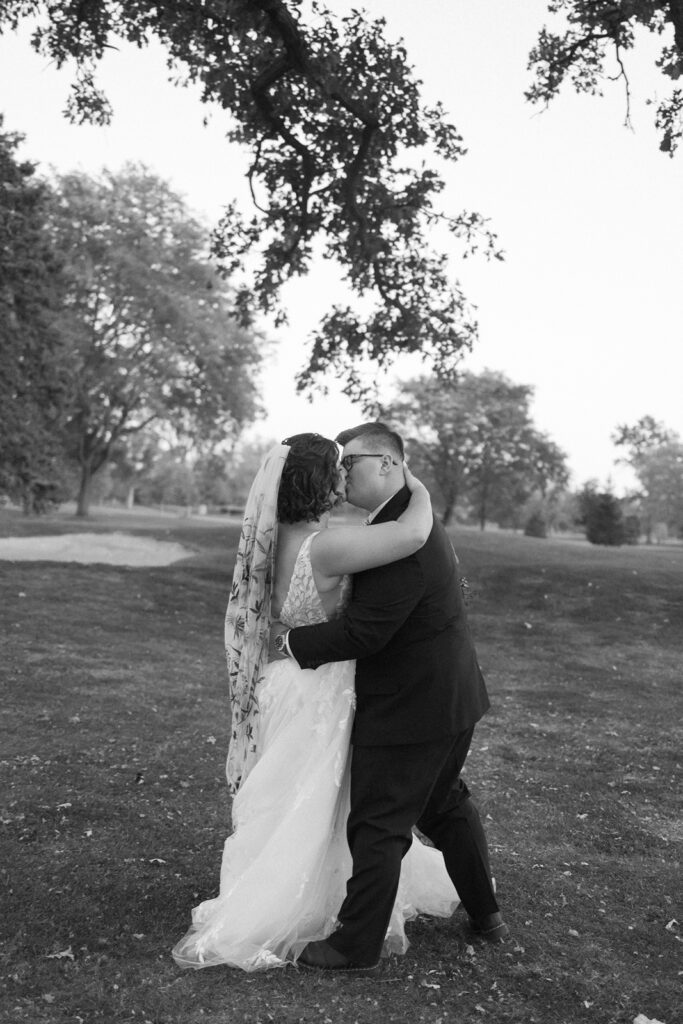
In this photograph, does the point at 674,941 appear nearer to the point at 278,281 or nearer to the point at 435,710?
the point at 435,710

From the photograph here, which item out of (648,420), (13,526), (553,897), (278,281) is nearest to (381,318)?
(278,281)

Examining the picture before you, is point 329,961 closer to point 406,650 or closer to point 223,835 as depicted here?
point 406,650

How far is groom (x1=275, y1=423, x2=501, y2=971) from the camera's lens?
393cm

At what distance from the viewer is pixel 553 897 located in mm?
5102

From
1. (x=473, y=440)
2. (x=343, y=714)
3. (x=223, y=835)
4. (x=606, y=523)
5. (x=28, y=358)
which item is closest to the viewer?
(x=343, y=714)

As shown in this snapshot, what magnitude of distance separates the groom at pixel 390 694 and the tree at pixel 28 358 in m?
24.5

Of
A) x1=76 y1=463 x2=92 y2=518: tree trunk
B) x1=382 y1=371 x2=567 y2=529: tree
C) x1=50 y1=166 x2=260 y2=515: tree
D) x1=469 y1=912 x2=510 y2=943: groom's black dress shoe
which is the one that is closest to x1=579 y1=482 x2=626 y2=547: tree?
x1=382 y1=371 x2=567 y2=529: tree

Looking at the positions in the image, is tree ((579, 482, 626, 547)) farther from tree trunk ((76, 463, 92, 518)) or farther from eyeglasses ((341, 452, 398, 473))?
eyeglasses ((341, 452, 398, 473))

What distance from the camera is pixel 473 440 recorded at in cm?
4875

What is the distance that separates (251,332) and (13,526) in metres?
13.4

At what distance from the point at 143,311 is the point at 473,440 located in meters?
19.8

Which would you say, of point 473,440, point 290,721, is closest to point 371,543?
point 290,721

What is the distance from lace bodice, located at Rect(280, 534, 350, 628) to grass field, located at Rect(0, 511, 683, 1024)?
1558mm

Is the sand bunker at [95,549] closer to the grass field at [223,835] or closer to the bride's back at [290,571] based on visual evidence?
the grass field at [223,835]
